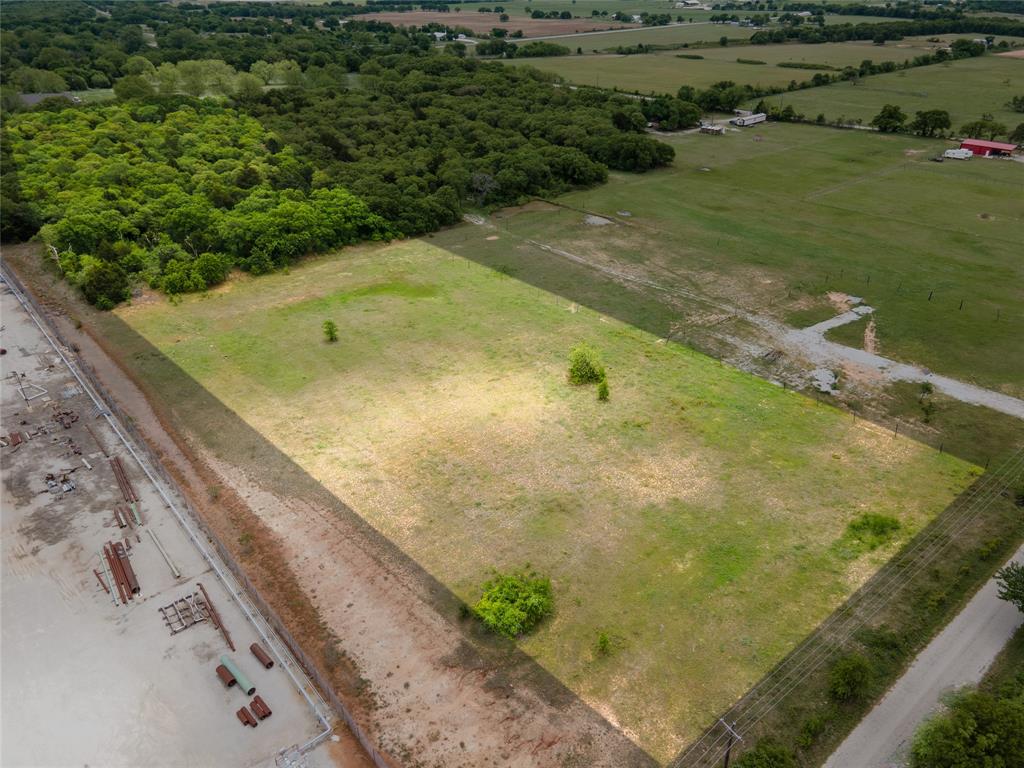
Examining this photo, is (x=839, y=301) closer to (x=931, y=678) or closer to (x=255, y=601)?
(x=931, y=678)

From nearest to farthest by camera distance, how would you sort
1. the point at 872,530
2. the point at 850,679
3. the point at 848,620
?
the point at 850,679
the point at 848,620
the point at 872,530

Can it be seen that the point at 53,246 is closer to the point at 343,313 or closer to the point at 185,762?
the point at 343,313

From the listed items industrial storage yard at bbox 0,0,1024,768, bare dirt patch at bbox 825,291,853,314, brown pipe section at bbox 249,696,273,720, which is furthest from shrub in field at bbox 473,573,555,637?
bare dirt patch at bbox 825,291,853,314

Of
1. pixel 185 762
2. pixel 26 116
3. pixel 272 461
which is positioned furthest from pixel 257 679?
pixel 26 116

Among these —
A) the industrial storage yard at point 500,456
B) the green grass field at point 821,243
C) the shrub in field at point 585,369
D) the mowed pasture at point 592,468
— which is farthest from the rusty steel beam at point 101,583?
the green grass field at point 821,243

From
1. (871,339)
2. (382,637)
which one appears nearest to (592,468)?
(382,637)

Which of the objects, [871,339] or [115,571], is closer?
[115,571]

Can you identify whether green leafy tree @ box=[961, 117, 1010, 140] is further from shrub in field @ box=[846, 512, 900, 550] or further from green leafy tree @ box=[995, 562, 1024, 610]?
green leafy tree @ box=[995, 562, 1024, 610]
